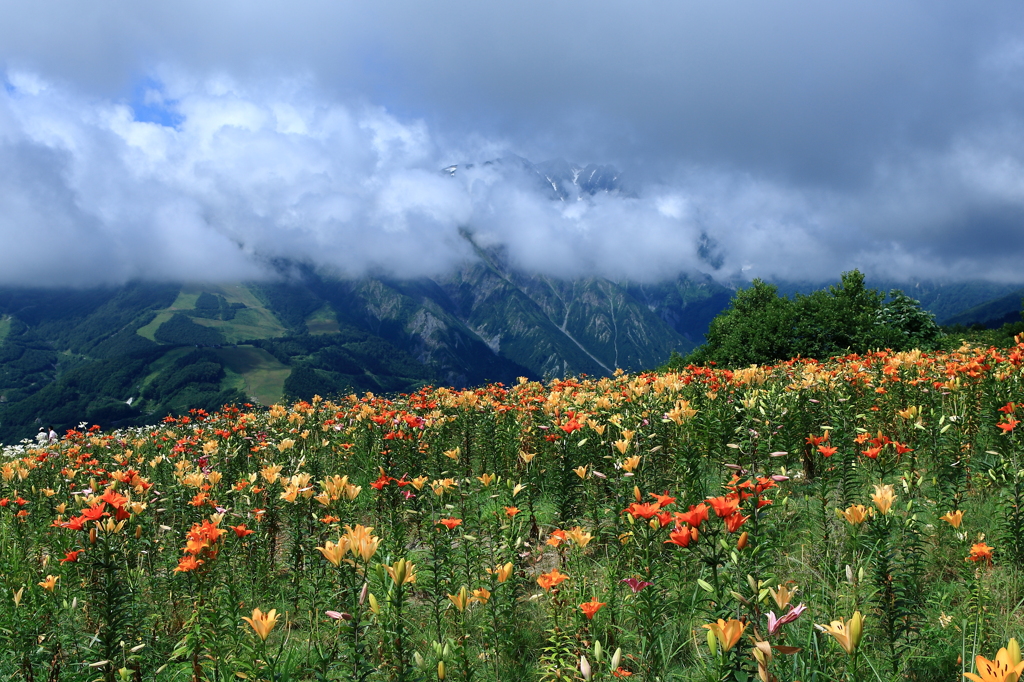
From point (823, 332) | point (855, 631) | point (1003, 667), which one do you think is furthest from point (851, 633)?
point (823, 332)

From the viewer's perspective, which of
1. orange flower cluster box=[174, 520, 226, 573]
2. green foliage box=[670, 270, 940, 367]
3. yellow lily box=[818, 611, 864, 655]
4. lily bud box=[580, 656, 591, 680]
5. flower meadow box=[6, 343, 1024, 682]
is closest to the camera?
yellow lily box=[818, 611, 864, 655]

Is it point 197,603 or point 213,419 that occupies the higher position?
point 213,419

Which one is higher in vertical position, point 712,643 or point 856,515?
point 856,515

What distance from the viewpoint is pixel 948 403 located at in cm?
687

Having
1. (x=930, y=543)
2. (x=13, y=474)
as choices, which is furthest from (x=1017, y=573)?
(x=13, y=474)

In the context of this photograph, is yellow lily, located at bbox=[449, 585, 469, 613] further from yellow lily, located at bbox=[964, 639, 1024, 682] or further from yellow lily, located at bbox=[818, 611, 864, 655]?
yellow lily, located at bbox=[964, 639, 1024, 682]

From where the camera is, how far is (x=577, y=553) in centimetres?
382

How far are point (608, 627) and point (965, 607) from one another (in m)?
2.45

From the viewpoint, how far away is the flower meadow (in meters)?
2.93

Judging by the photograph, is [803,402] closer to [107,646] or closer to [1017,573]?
[1017,573]

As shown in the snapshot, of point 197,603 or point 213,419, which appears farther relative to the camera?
point 213,419

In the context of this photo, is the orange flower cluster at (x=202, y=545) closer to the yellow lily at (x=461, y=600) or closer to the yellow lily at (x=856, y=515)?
the yellow lily at (x=461, y=600)

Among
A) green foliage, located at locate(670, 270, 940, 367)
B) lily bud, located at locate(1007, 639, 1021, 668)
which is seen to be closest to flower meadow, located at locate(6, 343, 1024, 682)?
lily bud, located at locate(1007, 639, 1021, 668)

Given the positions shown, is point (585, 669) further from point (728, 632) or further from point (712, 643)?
point (728, 632)
